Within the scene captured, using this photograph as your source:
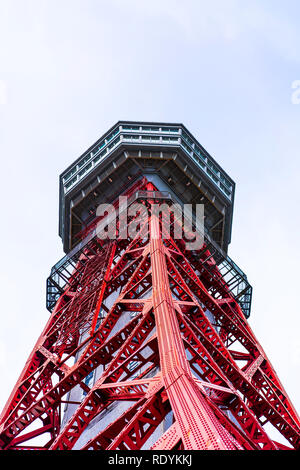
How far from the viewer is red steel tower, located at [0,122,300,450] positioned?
13898 mm

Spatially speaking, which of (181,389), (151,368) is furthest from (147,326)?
(181,389)

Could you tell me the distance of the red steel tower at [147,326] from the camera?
547 inches

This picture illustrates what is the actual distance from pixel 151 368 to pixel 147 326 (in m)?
2.39

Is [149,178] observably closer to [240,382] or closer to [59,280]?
[59,280]

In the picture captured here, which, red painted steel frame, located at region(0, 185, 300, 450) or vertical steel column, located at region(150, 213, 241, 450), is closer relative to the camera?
vertical steel column, located at region(150, 213, 241, 450)

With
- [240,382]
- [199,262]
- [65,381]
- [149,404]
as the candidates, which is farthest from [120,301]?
[199,262]

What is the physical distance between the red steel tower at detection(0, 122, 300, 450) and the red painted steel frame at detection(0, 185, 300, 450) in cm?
5

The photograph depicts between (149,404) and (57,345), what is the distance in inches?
618

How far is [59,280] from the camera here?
38812mm

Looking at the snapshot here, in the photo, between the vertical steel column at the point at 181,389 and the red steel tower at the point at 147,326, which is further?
the red steel tower at the point at 147,326

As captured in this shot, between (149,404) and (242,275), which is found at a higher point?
(242,275)

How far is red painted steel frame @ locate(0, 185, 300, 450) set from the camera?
504 inches

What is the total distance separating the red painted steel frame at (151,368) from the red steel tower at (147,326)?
46 millimetres

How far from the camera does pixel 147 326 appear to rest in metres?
19.4
